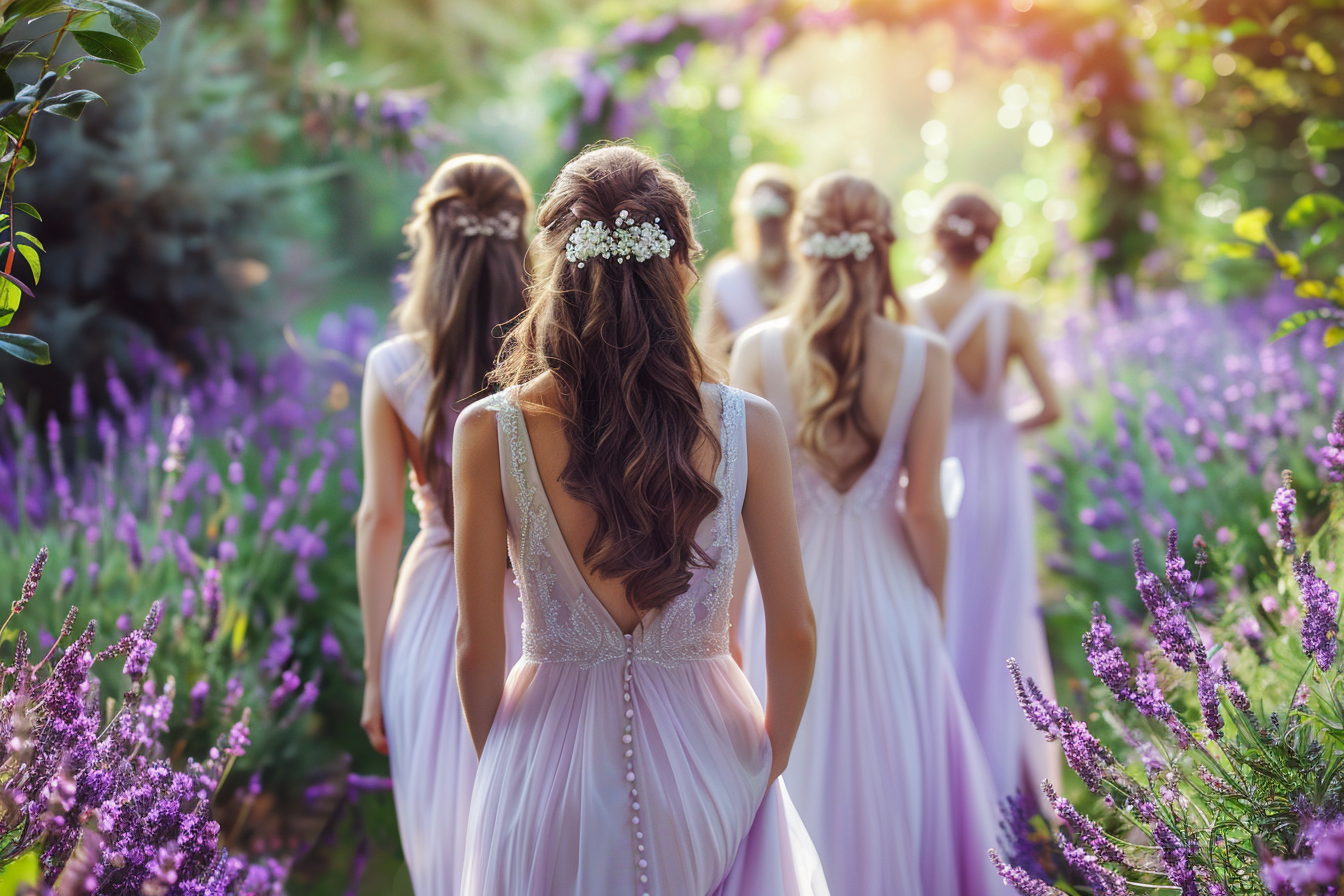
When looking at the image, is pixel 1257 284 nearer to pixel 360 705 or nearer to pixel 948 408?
pixel 948 408

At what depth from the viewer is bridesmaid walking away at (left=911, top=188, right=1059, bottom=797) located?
380 cm

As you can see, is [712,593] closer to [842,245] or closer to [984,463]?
[842,245]

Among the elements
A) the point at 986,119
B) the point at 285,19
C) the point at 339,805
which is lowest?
the point at 339,805

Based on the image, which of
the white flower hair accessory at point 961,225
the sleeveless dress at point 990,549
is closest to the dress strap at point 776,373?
the sleeveless dress at point 990,549

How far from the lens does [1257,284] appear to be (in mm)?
5719

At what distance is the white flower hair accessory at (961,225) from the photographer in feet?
12.5

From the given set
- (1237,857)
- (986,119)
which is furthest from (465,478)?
(986,119)

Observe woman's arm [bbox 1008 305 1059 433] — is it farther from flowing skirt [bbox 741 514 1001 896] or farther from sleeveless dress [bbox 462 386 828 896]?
sleeveless dress [bbox 462 386 828 896]

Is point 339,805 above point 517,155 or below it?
below

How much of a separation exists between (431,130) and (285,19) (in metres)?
2.37

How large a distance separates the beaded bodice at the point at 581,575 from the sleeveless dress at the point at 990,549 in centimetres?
221

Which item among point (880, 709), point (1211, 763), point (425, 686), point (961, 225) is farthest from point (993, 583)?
point (425, 686)

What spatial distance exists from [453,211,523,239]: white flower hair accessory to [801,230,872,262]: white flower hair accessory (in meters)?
0.88

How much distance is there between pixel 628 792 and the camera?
59.7 inches
